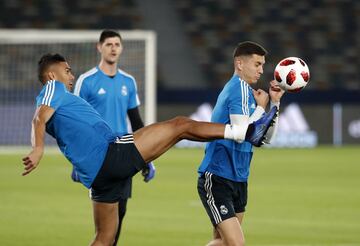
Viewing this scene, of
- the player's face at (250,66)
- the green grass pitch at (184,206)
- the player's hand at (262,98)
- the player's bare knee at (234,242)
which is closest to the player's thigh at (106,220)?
the player's bare knee at (234,242)

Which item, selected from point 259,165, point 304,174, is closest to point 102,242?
point 304,174

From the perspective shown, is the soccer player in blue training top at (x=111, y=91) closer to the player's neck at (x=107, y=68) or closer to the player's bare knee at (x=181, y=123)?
the player's neck at (x=107, y=68)

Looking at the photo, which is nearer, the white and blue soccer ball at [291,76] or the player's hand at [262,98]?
the player's hand at [262,98]

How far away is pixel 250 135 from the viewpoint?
7504mm

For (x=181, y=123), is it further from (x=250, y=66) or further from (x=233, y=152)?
(x=250, y=66)

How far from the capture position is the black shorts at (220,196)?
7621mm

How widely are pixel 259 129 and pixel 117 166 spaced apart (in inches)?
44.9

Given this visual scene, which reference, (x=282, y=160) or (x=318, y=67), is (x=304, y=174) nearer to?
(x=282, y=160)

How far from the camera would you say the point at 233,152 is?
25.6ft

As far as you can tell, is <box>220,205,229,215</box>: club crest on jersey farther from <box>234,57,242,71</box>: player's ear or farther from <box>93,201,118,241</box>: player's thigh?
<box>234,57,242,71</box>: player's ear

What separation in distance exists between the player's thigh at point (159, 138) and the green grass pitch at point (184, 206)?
315 centimetres

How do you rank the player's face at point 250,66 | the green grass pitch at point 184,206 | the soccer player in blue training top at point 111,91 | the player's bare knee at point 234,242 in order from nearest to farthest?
the player's bare knee at point 234,242 → the player's face at point 250,66 → the soccer player in blue training top at point 111,91 → the green grass pitch at point 184,206

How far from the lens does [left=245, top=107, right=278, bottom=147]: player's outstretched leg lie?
748 centimetres

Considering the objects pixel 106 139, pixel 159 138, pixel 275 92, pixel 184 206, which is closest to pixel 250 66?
pixel 275 92
